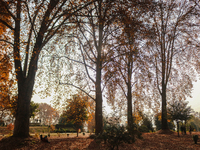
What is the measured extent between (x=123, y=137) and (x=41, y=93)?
7288mm

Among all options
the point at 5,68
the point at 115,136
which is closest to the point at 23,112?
the point at 5,68

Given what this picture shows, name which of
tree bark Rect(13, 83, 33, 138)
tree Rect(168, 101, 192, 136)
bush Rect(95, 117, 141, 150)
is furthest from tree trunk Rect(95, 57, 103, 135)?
tree Rect(168, 101, 192, 136)

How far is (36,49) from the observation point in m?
7.94

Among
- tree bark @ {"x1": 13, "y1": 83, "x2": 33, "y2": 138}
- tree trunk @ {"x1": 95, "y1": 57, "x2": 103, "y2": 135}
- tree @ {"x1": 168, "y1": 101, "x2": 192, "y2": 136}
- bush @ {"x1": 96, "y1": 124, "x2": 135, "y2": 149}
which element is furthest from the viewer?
tree @ {"x1": 168, "y1": 101, "x2": 192, "y2": 136}

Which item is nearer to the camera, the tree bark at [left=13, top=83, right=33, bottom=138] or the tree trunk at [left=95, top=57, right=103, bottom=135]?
the tree bark at [left=13, top=83, right=33, bottom=138]

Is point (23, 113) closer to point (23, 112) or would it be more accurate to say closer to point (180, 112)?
point (23, 112)

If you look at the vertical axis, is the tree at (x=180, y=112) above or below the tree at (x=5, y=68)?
below

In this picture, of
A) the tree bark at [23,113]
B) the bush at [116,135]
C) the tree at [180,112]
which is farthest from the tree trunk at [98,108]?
the tree at [180,112]

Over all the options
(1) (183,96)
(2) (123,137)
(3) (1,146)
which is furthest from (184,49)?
(3) (1,146)

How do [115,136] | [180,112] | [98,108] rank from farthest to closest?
[180,112], [98,108], [115,136]

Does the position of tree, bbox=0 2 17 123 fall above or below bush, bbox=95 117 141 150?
above

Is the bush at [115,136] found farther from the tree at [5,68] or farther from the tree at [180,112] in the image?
the tree at [180,112]

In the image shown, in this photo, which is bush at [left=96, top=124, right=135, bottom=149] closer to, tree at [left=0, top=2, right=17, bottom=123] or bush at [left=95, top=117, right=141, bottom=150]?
bush at [left=95, top=117, right=141, bottom=150]

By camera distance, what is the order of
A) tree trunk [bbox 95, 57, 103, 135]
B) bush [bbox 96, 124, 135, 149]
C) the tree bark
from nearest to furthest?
bush [bbox 96, 124, 135, 149]
the tree bark
tree trunk [bbox 95, 57, 103, 135]
